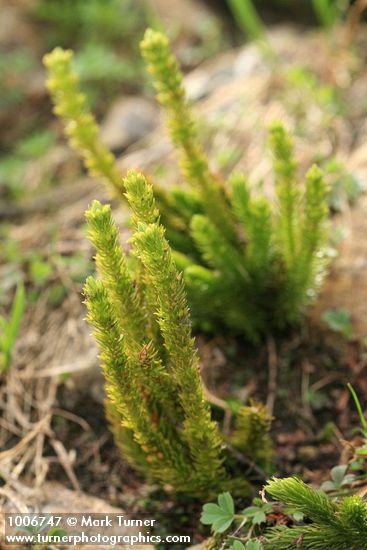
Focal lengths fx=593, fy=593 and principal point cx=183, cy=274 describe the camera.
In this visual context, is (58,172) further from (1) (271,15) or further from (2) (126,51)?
(1) (271,15)

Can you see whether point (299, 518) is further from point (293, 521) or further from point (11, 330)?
point (11, 330)

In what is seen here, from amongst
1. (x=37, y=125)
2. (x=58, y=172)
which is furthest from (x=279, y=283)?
(x=37, y=125)

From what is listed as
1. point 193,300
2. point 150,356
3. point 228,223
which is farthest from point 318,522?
point 228,223

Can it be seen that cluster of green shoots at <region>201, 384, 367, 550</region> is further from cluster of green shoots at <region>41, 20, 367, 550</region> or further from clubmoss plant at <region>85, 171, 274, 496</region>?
clubmoss plant at <region>85, 171, 274, 496</region>

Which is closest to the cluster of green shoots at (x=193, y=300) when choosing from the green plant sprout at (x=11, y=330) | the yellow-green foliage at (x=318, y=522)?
the yellow-green foliage at (x=318, y=522)

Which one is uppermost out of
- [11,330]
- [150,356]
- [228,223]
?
[228,223]
